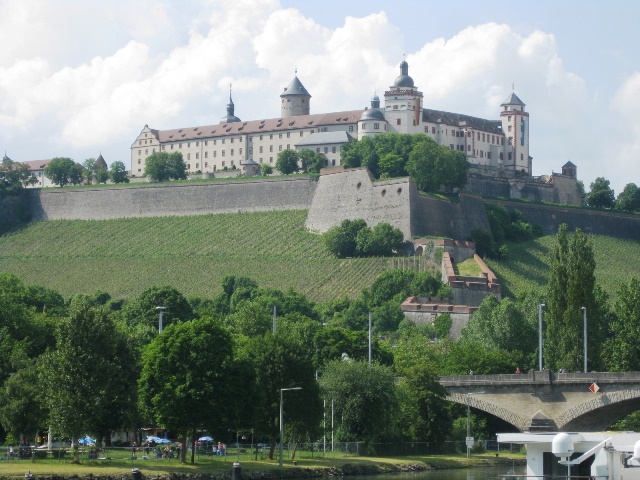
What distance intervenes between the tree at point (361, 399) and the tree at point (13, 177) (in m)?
107

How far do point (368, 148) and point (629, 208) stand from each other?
32673 mm

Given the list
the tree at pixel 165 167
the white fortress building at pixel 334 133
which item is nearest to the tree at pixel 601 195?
the white fortress building at pixel 334 133

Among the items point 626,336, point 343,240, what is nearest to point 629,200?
point 343,240

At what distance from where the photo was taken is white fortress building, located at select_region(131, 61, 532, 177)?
16412cm

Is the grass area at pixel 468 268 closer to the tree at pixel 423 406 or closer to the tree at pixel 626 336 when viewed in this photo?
the tree at pixel 626 336

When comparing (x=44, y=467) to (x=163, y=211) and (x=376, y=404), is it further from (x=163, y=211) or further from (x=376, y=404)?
(x=163, y=211)

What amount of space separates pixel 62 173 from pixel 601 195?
212 ft

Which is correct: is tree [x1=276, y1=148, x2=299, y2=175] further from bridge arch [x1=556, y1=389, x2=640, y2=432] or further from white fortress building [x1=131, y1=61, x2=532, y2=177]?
bridge arch [x1=556, y1=389, x2=640, y2=432]

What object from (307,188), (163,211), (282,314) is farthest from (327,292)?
(163,211)

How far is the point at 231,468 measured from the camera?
2362 inches

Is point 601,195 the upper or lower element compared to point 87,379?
upper

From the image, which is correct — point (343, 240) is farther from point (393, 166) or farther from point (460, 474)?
point (460, 474)

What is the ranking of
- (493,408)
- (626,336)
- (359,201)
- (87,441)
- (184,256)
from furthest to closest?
1. (359,201)
2. (184,256)
3. (626,336)
4. (87,441)
5. (493,408)

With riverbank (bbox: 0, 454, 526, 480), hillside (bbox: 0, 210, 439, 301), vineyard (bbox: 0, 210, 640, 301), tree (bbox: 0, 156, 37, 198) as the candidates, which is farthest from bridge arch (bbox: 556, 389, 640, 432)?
tree (bbox: 0, 156, 37, 198)
